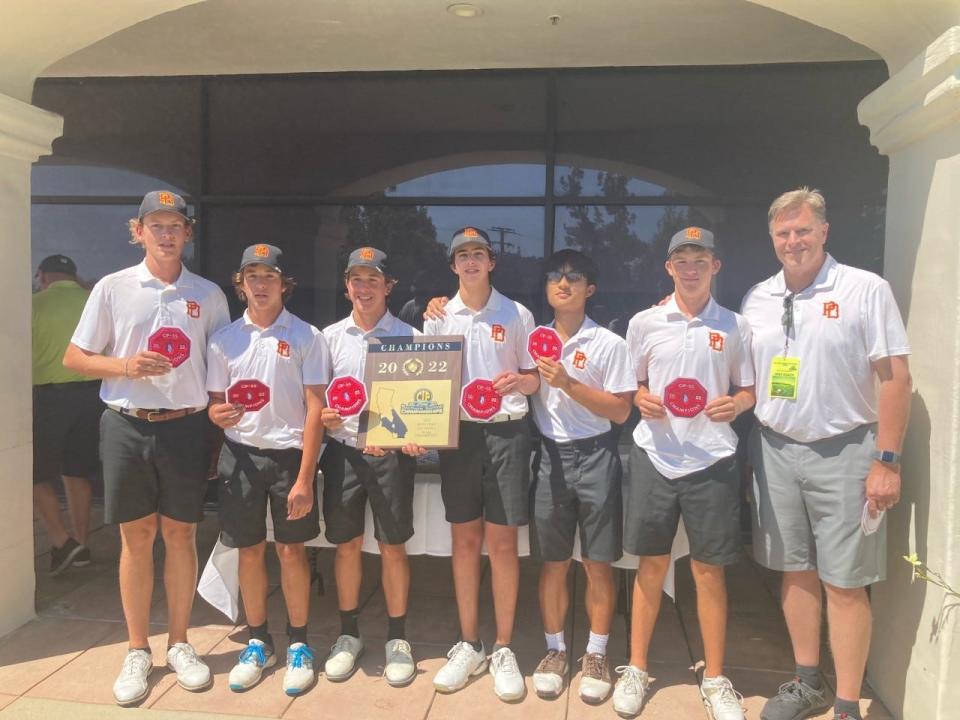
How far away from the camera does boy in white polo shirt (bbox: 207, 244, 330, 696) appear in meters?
3.24

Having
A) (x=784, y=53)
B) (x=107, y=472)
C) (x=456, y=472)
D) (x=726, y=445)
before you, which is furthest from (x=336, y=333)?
(x=784, y=53)

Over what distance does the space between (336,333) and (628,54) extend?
304cm

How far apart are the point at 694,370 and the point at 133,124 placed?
527 cm

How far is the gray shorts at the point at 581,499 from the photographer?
3.18 meters

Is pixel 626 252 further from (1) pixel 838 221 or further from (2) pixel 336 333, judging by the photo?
(2) pixel 336 333

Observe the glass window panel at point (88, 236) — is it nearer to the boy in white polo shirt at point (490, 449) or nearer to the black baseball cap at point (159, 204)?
the black baseball cap at point (159, 204)

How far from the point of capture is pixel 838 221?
5.31 m

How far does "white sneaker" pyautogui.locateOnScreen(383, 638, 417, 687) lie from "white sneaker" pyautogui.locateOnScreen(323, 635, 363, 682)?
0.52 ft

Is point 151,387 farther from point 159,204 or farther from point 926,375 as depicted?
point 926,375

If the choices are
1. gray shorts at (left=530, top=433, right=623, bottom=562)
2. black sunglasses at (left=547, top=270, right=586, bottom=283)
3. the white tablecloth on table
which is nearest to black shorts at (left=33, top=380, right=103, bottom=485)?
the white tablecloth on table

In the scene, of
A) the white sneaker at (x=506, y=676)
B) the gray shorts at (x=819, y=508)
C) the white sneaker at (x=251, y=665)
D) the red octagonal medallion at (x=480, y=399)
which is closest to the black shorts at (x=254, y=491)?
the white sneaker at (x=251, y=665)

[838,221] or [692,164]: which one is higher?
[692,164]

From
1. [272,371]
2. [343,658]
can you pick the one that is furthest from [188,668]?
[272,371]

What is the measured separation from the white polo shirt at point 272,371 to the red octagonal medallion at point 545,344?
0.97 metres
